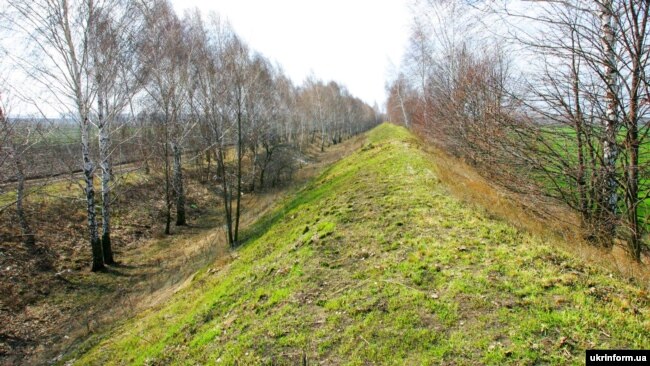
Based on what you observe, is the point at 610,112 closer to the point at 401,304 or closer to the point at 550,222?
the point at 550,222

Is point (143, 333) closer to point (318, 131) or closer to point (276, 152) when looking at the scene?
point (276, 152)

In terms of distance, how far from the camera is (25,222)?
43.0 feet

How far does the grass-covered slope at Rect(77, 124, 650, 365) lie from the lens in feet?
11.2

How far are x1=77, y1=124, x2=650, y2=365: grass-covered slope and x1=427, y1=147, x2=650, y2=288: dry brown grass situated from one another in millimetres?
694

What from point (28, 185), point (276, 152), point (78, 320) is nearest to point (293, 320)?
point (78, 320)

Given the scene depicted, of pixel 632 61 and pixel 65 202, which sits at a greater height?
pixel 632 61

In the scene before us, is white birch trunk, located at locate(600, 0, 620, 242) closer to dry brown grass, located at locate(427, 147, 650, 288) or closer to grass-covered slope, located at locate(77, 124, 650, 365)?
dry brown grass, located at locate(427, 147, 650, 288)

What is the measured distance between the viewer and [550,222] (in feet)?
24.5

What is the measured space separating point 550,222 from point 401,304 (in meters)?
5.21

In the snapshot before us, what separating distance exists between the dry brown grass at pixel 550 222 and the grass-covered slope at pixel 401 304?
27.3 inches

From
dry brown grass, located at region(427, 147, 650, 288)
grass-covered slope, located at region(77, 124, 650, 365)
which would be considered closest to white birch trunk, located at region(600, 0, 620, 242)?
dry brown grass, located at region(427, 147, 650, 288)

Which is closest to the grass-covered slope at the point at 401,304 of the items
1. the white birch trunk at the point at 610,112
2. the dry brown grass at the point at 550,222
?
the dry brown grass at the point at 550,222

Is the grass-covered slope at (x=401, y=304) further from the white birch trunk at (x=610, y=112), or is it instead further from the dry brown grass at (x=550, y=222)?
the white birch trunk at (x=610, y=112)

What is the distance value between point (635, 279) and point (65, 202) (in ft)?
65.5
